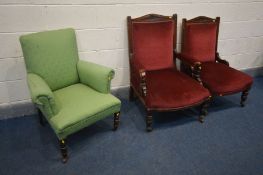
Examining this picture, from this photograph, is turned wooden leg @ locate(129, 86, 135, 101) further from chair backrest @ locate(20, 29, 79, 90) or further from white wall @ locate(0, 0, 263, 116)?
chair backrest @ locate(20, 29, 79, 90)

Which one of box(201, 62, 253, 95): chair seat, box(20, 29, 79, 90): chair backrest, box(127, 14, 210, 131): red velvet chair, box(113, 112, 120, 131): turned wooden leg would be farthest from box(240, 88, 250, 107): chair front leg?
box(20, 29, 79, 90): chair backrest

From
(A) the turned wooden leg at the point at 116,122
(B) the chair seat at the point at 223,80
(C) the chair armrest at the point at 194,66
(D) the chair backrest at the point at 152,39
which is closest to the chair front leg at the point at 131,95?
(D) the chair backrest at the point at 152,39

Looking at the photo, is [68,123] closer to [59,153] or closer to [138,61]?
[59,153]

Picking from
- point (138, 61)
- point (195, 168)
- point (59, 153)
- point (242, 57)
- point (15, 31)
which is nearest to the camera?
point (195, 168)

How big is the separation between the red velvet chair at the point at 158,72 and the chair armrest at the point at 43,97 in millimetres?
753

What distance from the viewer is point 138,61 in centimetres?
232

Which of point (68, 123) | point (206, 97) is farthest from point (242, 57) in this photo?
point (68, 123)

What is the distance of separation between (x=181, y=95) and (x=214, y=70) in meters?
0.67

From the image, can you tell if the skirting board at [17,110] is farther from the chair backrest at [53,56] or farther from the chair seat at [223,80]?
the chair seat at [223,80]

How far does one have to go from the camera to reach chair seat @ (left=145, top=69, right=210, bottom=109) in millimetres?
1989

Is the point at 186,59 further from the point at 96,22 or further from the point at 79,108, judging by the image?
the point at 79,108

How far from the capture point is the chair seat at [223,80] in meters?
2.24

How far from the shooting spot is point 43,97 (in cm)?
161

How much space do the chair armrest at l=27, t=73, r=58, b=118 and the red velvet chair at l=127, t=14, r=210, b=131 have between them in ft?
2.47
